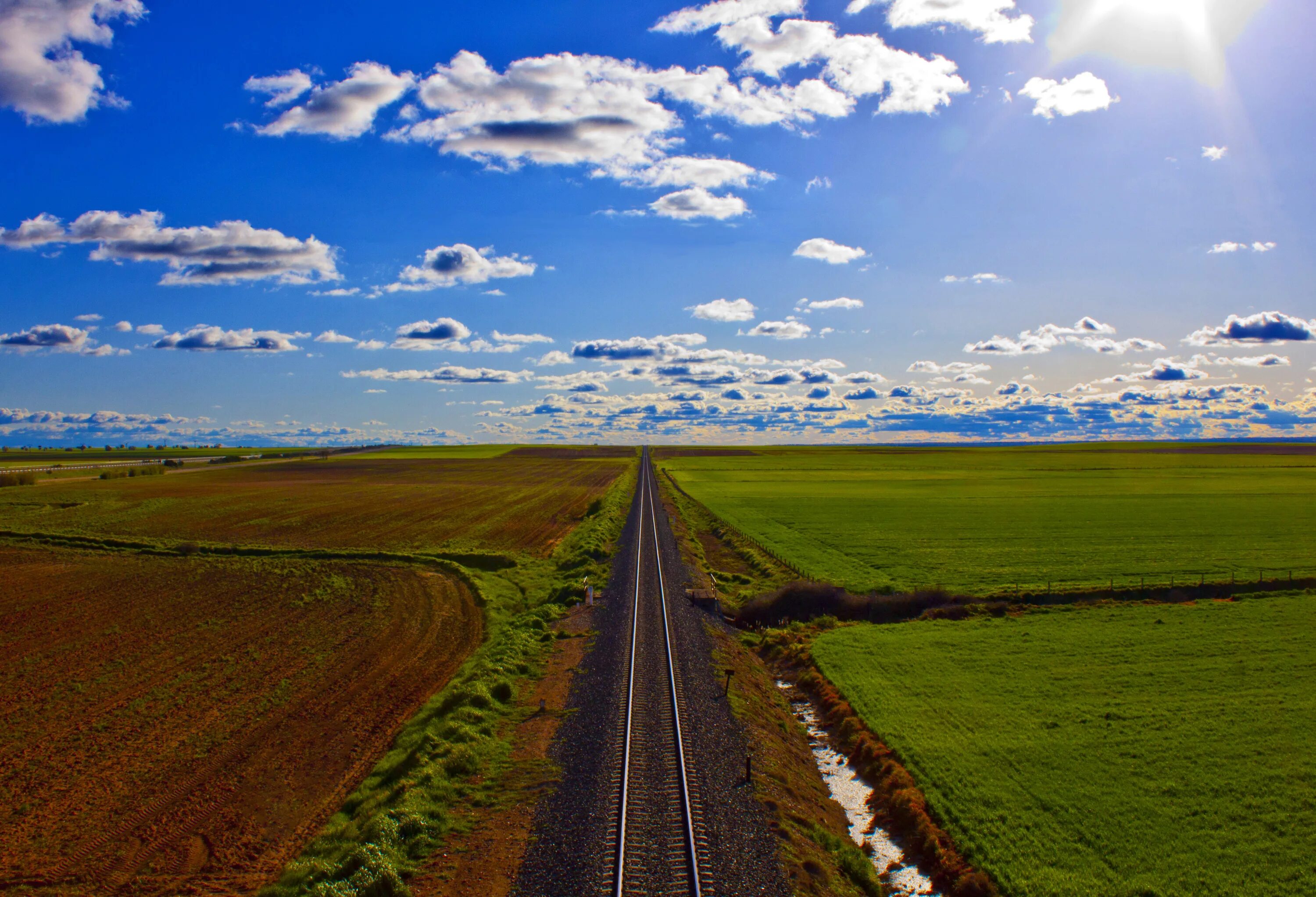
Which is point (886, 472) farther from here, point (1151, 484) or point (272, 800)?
point (272, 800)

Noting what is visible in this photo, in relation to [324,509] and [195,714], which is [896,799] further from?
[324,509]

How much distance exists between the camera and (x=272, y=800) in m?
14.6

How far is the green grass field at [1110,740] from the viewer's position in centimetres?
1227

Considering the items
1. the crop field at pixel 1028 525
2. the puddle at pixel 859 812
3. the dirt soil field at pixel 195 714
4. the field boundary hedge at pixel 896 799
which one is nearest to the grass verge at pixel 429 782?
the dirt soil field at pixel 195 714

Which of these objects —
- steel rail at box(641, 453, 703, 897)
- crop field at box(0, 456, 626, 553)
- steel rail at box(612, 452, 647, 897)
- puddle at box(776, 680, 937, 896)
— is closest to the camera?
steel rail at box(612, 452, 647, 897)

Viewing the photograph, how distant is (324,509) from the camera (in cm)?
6800

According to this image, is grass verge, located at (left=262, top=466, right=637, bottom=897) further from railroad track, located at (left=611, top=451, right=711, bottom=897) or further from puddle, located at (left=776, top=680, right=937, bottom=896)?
puddle, located at (left=776, top=680, right=937, bottom=896)

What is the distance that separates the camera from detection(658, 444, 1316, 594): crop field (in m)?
36.2

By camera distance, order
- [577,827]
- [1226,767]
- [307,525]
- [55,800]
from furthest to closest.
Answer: [307,525]
[1226,767]
[55,800]
[577,827]

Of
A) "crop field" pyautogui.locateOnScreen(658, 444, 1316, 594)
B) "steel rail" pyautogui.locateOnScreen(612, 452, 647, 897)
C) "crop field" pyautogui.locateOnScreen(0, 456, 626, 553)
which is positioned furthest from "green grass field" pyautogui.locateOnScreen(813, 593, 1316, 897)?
"crop field" pyautogui.locateOnScreen(0, 456, 626, 553)

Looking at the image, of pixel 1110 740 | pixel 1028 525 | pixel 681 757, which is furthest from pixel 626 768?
pixel 1028 525

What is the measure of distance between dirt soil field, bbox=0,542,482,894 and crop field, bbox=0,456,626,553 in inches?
593

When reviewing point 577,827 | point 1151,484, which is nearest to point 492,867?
point 577,827

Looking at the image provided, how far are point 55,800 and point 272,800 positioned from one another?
4.42 m
